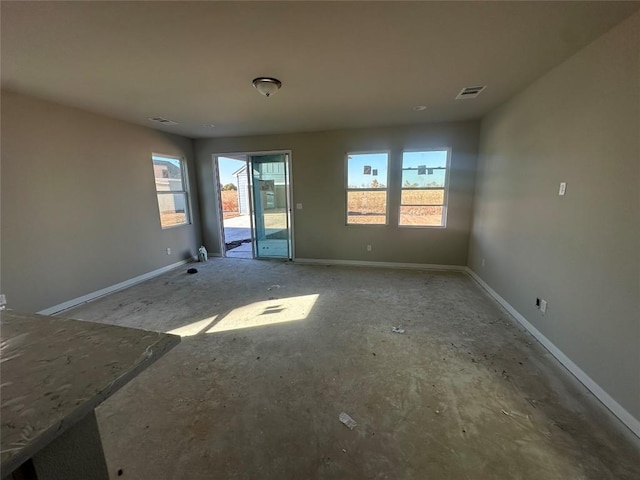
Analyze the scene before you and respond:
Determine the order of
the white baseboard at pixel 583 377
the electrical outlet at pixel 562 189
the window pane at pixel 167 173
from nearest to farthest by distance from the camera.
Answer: the white baseboard at pixel 583 377
the electrical outlet at pixel 562 189
the window pane at pixel 167 173

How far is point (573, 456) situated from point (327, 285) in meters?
2.99

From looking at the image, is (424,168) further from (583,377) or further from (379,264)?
(583,377)

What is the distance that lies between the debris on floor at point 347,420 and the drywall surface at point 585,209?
168 centimetres

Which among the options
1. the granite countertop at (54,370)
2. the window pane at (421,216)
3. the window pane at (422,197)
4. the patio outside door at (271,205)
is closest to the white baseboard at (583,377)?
the window pane at (421,216)

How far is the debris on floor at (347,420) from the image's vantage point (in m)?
1.67

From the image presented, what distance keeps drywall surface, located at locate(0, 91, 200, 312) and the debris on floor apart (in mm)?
3626

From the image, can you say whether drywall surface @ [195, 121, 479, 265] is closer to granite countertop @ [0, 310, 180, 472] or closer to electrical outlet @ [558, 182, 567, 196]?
electrical outlet @ [558, 182, 567, 196]

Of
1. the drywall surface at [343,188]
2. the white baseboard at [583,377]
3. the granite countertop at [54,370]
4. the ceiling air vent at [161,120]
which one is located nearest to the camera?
the granite countertop at [54,370]

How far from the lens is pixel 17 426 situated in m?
0.58

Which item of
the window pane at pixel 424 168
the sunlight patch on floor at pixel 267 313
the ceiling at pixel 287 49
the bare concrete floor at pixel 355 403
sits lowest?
the bare concrete floor at pixel 355 403

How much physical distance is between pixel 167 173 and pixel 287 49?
154 inches

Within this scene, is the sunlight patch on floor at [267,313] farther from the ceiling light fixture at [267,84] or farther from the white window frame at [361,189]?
the ceiling light fixture at [267,84]

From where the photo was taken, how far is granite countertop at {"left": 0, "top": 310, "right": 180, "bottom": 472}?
58cm

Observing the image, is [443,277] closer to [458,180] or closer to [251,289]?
[458,180]
